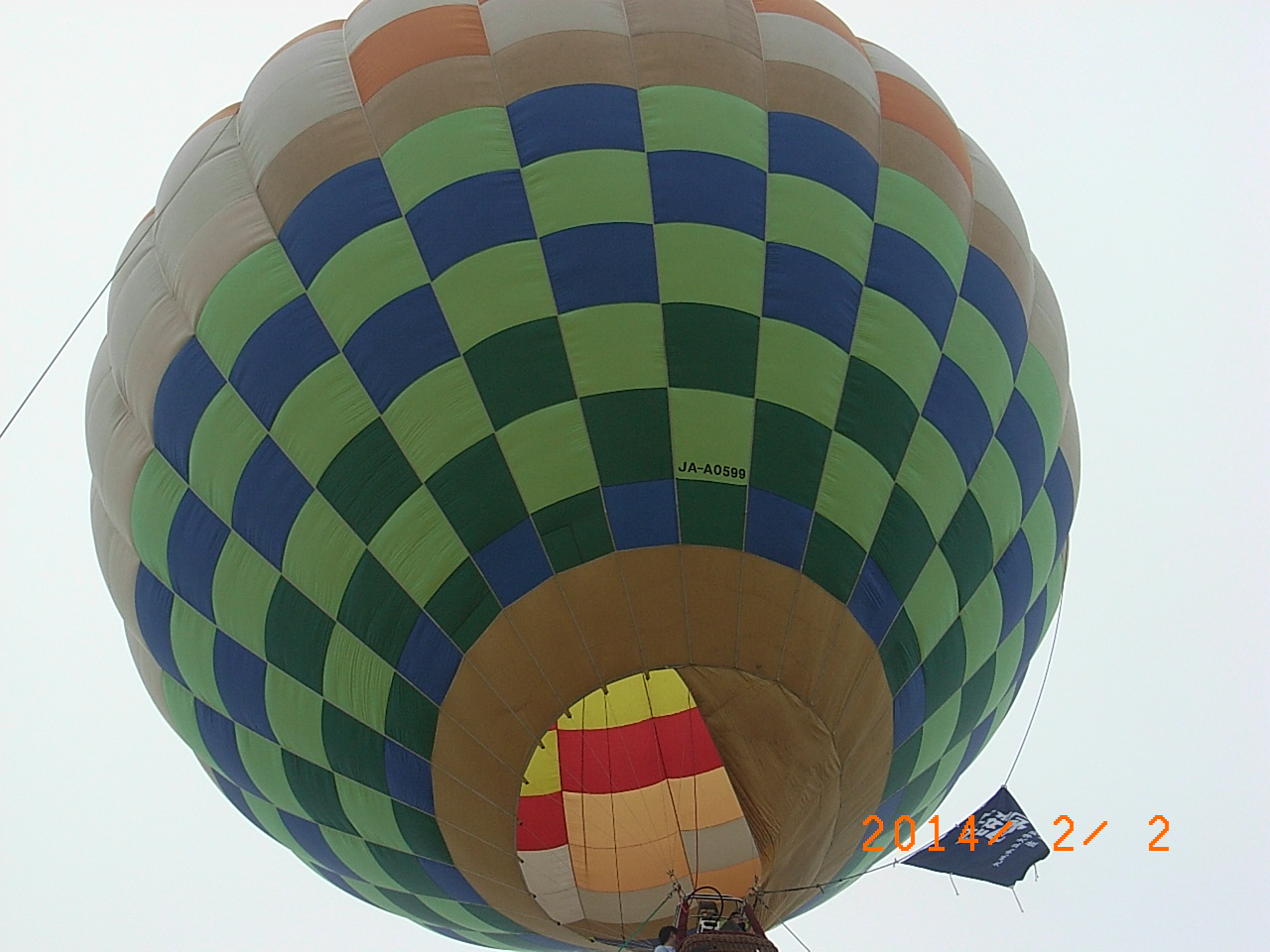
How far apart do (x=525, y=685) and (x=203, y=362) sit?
1786mm

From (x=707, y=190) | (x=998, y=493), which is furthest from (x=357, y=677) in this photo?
(x=998, y=493)

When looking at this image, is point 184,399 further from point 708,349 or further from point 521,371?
point 708,349

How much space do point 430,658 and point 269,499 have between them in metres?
0.86

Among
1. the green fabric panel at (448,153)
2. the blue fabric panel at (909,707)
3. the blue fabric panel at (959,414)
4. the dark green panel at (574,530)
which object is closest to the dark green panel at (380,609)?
the dark green panel at (574,530)

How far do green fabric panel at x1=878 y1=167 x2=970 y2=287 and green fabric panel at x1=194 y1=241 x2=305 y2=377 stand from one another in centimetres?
228

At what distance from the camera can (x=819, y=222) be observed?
5.57 meters

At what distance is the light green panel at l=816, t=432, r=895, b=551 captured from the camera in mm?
5344

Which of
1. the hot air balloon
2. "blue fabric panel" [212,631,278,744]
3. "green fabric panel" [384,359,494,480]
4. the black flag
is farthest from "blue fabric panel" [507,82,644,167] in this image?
the black flag

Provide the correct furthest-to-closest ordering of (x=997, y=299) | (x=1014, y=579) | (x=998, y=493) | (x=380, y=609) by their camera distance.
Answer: (x=1014, y=579) < (x=997, y=299) < (x=998, y=493) < (x=380, y=609)

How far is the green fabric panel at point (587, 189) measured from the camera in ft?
17.6

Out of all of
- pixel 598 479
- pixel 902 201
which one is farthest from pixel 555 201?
pixel 902 201

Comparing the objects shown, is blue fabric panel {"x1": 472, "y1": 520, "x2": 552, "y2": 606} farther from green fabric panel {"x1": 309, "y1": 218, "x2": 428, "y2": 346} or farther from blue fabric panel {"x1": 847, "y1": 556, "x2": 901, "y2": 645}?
blue fabric panel {"x1": 847, "y1": 556, "x2": 901, "y2": 645}

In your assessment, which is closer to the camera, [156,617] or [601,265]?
[601,265]

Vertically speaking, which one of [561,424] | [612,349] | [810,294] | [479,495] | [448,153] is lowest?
[479,495]
